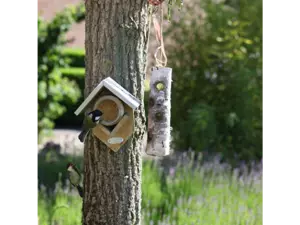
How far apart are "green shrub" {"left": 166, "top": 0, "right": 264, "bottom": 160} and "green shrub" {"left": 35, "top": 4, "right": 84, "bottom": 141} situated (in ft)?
4.55

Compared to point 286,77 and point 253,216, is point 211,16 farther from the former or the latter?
Answer: point 286,77

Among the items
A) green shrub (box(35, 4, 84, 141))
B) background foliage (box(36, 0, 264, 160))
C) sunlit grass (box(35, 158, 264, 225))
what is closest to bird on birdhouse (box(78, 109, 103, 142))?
sunlit grass (box(35, 158, 264, 225))

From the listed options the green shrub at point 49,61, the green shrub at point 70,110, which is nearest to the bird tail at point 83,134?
the green shrub at point 49,61

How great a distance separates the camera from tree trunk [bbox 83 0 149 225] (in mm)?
2898

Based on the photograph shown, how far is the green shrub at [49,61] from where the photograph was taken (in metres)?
7.73

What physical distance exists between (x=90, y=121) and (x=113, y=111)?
0.46 feet

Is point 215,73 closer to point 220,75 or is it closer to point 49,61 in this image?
point 220,75

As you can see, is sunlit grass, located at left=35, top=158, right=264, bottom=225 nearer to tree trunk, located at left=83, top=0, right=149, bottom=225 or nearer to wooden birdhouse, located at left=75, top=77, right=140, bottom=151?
tree trunk, located at left=83, top=0, right=149, bottom=225

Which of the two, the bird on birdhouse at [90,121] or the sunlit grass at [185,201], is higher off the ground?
the bird on birdhouse at [90,121]

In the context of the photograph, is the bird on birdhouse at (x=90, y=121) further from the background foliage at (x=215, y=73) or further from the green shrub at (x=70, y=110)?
the green shrub at (x=70, y=110)

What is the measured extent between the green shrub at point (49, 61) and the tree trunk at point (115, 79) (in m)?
4.73
